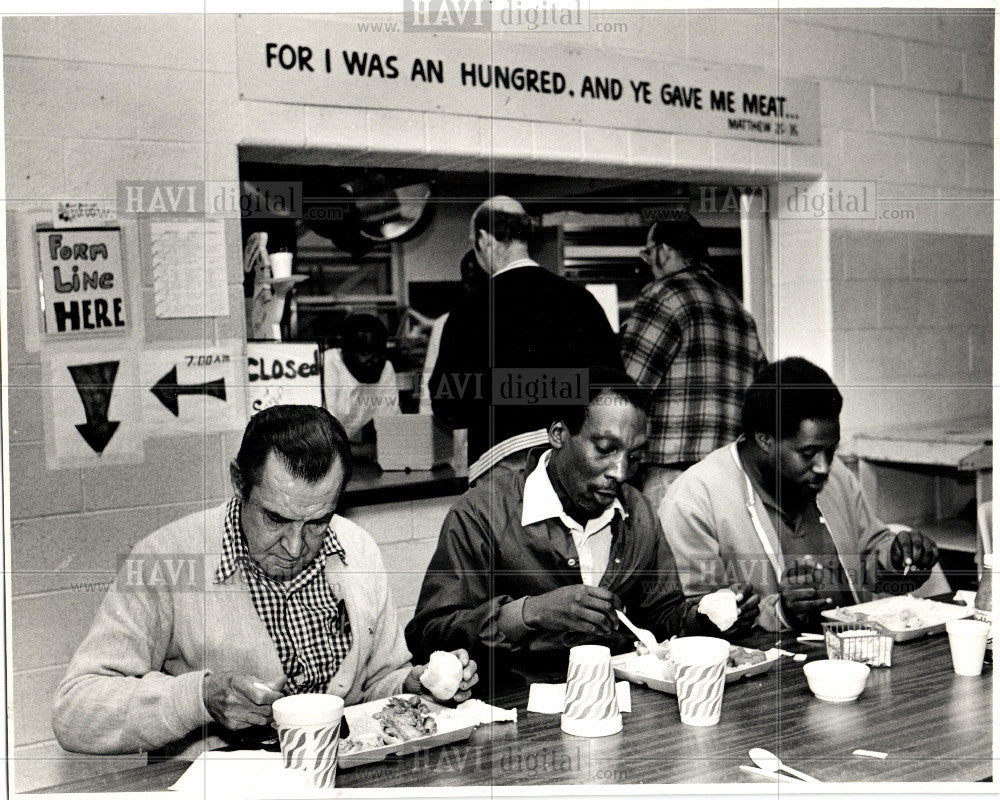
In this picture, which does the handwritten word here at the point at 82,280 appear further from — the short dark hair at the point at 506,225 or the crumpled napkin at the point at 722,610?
the crumpled napkin at the point at 722,610

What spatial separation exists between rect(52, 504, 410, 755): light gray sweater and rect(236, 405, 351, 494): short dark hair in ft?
0.59

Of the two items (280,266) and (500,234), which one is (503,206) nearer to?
(500,234)

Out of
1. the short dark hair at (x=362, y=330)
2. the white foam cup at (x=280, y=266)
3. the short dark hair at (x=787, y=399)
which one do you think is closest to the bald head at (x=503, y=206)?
the short dark hair at (x=362, y=330)

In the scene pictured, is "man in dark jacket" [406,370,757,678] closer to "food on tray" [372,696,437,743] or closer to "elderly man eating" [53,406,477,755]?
"elderly man eating" [53,406,477,755]

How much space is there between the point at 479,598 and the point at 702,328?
1.64 m

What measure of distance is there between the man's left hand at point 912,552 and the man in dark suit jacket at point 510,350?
3.31 feet

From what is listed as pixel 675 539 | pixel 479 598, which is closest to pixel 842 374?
pixel 675 539

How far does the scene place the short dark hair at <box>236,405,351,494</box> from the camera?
7.16 feet

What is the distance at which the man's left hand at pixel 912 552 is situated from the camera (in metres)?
2.95

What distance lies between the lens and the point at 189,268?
2.88 meters

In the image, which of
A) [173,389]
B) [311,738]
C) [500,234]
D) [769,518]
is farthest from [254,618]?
[500,234]

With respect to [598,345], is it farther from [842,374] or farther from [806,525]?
[842,374]

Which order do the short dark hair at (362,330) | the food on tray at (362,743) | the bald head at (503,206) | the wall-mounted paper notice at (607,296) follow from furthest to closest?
the wall-mounted paper notice at (607,296) → the short dark hair at (362,330) → the bald head at (503,206) → the food on tray at (362,743)

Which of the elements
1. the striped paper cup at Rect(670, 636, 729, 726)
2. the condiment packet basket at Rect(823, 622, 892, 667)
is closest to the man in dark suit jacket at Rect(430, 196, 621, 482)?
the condiment packet basket at Rect(823, 622, 892, 667)
